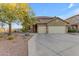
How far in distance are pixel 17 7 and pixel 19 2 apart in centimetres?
11

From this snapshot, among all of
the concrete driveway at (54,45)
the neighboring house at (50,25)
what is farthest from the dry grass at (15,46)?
the neighboring house at (50,25)

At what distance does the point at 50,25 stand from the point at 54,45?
0.42 meters

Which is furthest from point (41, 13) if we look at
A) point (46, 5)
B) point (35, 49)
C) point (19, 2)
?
point (35, 49)

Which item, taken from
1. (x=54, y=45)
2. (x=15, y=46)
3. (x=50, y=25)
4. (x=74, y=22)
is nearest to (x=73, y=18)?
(x=74, y=22)

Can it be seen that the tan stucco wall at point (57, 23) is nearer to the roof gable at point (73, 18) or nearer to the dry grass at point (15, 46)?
the roof gable at point (73, 18)

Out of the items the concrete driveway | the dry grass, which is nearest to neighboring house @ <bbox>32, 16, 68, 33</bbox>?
the concrete driveway

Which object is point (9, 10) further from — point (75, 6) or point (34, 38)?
point (75, 6)

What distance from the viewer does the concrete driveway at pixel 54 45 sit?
326 centimetres

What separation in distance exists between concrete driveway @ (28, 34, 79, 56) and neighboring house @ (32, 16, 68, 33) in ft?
0.37

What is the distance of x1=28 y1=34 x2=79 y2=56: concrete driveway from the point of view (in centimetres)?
326

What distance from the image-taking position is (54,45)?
3361 mm

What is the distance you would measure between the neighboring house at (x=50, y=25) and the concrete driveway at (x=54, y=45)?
0.37 ft

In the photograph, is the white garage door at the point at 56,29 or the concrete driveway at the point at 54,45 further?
the white garage door at the point at 56,29

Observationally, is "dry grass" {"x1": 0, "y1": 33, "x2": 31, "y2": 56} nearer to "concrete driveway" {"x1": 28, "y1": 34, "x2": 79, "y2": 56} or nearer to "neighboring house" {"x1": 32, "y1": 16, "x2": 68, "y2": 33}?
"concrete driveway" {"x1": 28, "y1": 34, "x2": 79, "y2": 56}
